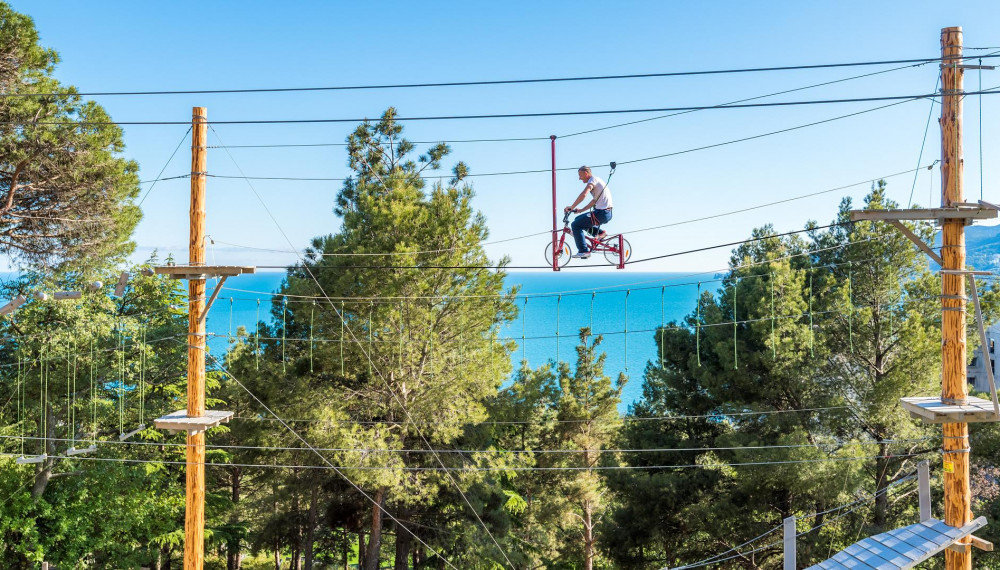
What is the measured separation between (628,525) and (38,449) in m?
12.6

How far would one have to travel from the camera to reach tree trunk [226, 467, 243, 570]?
61.9 feet

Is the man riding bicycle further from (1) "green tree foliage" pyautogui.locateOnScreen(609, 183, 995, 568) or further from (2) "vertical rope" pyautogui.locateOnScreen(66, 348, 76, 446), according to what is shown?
(2) "vertical rope" pyautogui.locateOnScreen(66, 348, 76, 446)

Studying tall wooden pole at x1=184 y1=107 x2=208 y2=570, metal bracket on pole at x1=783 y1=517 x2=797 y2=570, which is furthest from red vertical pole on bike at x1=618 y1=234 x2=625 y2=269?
tall wooden pole at x1=184 y1=107 x2=208 y2=570

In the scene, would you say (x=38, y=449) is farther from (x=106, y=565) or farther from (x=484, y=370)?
(x=484, y=370)

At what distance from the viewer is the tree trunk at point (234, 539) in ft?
61.9

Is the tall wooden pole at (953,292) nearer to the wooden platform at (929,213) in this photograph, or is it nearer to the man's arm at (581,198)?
the wooden platform at (929,213)

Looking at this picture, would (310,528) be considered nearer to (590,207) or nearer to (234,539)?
(234,539)

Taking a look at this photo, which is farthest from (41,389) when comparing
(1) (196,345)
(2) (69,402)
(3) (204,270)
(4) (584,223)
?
(4) (584,223)

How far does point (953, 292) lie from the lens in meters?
6.49

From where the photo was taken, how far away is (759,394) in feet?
51.1

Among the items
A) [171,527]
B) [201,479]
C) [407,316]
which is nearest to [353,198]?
[407,316]

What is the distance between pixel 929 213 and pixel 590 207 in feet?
11.0

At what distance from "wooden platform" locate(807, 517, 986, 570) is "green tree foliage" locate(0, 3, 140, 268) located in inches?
472

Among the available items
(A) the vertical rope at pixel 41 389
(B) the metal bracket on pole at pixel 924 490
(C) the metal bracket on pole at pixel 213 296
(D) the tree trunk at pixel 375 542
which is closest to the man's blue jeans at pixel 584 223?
(C) the metal bracket on pole at pixel 213 296
